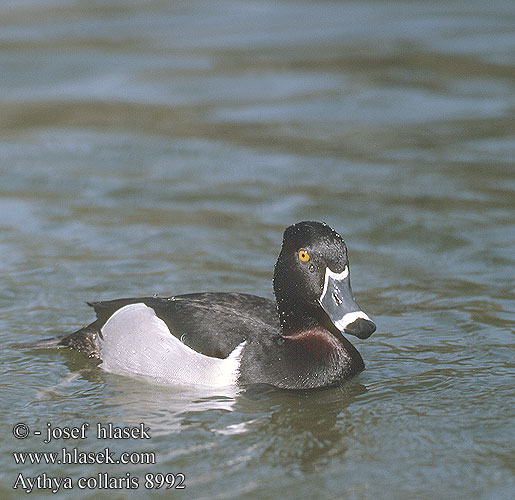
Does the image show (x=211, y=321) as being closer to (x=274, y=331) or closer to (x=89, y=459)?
(x=274, y=331)

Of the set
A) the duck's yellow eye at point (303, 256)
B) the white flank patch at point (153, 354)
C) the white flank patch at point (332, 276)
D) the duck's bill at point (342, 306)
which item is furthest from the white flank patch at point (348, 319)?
the white flank patch at point (153, 354)

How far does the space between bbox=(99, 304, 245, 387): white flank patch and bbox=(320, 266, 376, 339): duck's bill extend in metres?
0.60

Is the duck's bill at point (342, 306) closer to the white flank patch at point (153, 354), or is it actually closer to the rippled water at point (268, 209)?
the rippled water at point (268, 209)

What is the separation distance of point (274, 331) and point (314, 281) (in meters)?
0.46

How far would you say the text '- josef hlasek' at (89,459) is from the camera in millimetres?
5250

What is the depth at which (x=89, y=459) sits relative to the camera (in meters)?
5.51

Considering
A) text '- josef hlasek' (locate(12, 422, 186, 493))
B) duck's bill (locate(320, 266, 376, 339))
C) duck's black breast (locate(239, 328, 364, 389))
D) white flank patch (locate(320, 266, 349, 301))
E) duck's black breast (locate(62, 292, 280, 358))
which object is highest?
white flank patch (locate(320, 266, 349, 301))

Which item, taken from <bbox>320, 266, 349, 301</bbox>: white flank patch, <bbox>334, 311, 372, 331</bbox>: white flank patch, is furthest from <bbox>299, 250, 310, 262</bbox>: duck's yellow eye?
<bbox>334, 311, 372, 331</bbox>: white flank patch

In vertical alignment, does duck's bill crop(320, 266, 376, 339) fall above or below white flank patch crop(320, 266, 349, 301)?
below

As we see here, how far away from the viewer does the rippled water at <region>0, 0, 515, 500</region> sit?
5.66m

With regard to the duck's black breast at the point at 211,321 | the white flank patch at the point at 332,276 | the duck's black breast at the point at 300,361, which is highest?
the white flank patch at the point at 332,276

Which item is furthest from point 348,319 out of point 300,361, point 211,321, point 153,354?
point 153,354

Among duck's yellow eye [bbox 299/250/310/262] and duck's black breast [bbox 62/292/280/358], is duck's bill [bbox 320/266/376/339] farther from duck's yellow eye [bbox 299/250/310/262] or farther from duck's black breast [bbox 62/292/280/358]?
duck's black breast [bbox 62/292/280/358]

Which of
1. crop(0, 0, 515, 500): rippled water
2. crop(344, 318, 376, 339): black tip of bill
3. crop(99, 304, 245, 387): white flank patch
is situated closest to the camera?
crop(0, 0, 515, 500): rippled water
